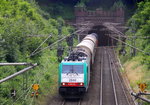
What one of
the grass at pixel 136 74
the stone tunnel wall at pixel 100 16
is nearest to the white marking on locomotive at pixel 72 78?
the grass at pixel 136 74

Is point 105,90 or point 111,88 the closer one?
point 105,90

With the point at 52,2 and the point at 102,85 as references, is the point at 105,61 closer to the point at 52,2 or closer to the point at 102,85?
the point at 102,85

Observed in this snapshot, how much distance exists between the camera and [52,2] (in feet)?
190

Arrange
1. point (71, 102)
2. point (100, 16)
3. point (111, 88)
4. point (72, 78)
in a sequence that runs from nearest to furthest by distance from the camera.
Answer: point (72, 78) → point (71, 102) → point (111, 88) → point (100, 16)

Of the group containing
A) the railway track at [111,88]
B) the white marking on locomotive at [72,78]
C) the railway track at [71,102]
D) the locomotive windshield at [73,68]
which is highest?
the locomotive windshield at [73,68]

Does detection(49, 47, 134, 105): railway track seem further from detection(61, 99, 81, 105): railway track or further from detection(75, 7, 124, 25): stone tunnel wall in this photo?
detection(75, 7, 124, 25): stone tunnel wall

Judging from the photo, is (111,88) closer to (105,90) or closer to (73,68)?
(105,90)

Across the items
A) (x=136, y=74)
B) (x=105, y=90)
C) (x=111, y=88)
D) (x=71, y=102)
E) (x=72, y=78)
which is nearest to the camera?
(x=72, y=78)

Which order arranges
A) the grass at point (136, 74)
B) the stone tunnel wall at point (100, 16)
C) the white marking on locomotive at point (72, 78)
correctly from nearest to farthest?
the white marking on locomotive at point (72, 78) < the grass at point (136, 74) < the stone tunnel wall at point (100, 16)

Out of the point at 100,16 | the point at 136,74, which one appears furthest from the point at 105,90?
the point at 100,16

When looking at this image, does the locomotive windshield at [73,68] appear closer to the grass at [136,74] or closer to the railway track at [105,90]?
the railway track at [105,90]

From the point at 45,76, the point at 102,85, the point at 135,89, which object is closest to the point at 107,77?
the point at 102,85

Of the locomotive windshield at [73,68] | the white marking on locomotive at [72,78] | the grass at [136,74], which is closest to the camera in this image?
the white marking on locomotive at [72,78]

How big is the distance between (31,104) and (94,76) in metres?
12.5
